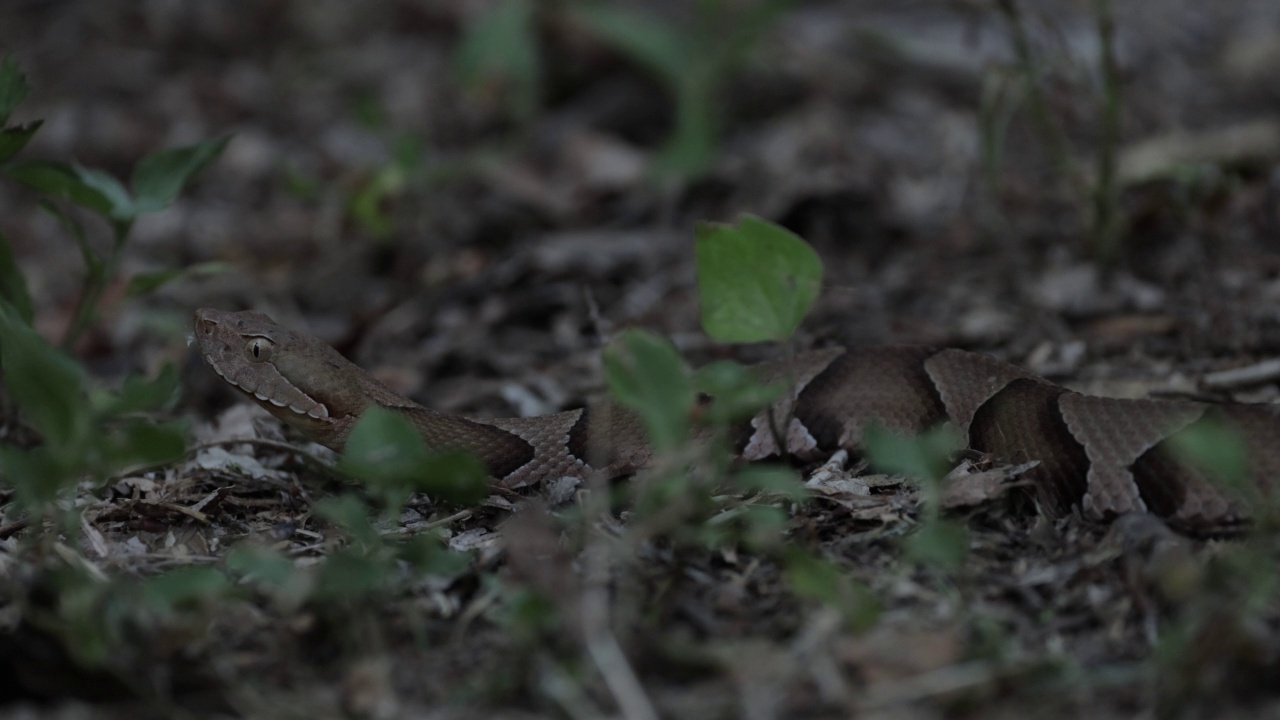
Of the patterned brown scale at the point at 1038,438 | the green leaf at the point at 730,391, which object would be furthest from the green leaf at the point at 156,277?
the patterned brown scale at the point at 1038,438

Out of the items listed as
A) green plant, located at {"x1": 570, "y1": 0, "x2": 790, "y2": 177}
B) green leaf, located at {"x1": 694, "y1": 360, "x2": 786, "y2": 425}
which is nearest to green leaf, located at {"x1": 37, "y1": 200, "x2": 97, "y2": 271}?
green leaf, located at {"x1": 694, "y1": 360, "x2": 786, "y2": 425}

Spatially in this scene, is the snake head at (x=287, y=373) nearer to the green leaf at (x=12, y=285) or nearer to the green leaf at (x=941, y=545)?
the green leaf at (x=12, y=285)

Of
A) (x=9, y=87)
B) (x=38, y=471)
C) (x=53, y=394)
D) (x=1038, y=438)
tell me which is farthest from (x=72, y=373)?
(x=1038, y=438)

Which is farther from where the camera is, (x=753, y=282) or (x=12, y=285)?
(x=12, y=285)

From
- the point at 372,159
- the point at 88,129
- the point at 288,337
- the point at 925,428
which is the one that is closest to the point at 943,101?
the point at 372,159

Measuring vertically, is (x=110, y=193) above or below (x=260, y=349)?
above

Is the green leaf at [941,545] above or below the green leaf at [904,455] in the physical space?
below

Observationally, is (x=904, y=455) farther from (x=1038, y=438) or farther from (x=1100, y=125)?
(x=1100, y=125)
